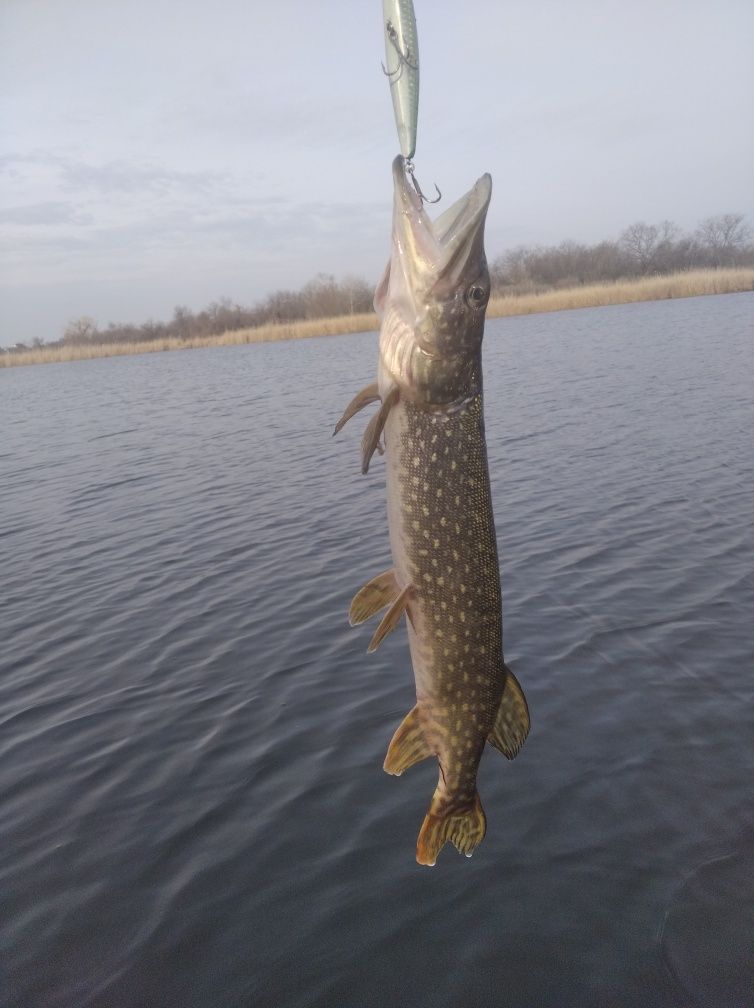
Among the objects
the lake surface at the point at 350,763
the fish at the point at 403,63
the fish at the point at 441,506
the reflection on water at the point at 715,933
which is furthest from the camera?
the lake surface at the point at 350,763

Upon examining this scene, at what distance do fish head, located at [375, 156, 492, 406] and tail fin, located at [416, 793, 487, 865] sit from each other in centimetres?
166

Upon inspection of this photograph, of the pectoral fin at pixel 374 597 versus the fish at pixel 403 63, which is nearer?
the fish at pixel 403 63

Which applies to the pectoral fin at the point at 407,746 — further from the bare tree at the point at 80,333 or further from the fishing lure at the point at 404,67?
the bare tree at the point at 80,333

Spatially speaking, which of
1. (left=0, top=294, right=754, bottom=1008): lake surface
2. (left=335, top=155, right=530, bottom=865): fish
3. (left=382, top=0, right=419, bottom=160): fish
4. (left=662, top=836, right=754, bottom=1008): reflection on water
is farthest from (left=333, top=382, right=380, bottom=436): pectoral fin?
(left=662, top=836, right=754, bottom=1008): reflection on water

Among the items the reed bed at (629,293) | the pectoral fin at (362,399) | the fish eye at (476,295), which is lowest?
the reed bed at (629,293)

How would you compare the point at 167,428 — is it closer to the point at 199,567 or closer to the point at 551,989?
the point at 199,567

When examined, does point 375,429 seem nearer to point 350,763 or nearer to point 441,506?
point 441,506

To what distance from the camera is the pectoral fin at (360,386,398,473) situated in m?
2.73

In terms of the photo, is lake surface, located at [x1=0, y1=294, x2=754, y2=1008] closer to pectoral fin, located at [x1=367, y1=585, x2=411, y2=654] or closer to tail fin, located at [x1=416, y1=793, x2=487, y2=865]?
tail fin, located at [x1=416, y1=793, x2=487, y2=865]

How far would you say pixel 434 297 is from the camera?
107 inches

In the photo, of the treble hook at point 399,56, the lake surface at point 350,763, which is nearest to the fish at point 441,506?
the treble hook at point 399,56

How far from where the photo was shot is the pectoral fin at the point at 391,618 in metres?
2.83

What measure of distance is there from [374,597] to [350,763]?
2536 millimetres

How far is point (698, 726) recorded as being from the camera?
5117 millimetres
